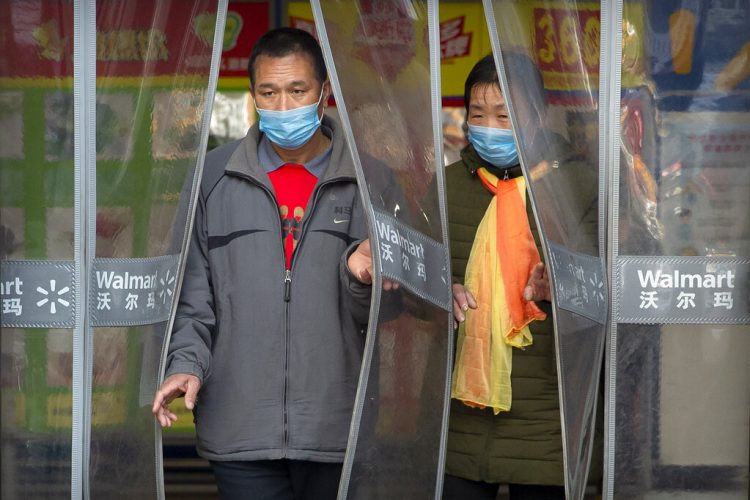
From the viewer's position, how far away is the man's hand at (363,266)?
134 inches

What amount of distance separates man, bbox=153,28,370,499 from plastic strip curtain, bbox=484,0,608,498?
509 mm

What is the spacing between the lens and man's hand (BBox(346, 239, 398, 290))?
11.1ft

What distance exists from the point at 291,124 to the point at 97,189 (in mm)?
567

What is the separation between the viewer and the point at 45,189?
3.61 metres

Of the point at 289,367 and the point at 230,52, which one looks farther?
the point at 230,52

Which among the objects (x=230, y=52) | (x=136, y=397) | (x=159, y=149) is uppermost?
(x=230, y=52)

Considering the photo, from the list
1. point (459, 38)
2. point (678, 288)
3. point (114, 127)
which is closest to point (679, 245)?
point (678, 288)

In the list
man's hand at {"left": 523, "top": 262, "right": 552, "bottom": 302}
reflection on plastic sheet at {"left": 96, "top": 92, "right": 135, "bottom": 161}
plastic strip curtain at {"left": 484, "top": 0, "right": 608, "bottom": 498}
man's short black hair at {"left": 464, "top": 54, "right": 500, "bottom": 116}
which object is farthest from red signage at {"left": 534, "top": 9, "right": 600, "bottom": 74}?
reflection on plastic sheet at {"left": 96, "top": 92, "right": 135, "bottom": 161}

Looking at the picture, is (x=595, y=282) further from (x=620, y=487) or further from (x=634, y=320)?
(x=620, y=487)

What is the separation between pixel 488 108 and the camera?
362cm

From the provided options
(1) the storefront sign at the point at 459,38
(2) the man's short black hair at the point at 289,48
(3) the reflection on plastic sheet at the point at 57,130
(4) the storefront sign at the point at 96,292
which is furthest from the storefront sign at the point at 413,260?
(1) the storefront sign at the point at 459,38

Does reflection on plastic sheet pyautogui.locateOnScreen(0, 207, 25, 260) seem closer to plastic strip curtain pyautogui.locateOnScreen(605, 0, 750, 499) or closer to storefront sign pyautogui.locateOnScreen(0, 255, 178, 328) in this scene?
storefront sign pyautogui.locateOnScreen(0, 255, 178, 328)

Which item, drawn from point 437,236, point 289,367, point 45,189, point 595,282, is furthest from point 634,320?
point 45,189

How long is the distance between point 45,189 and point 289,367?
2.74 ft
